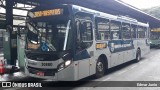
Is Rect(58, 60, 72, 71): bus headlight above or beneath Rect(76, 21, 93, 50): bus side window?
beneath

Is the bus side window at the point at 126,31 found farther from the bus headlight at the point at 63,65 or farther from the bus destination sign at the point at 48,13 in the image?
the bus headlight at the point at 63,65

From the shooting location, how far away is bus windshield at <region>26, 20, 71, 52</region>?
8.49 meters

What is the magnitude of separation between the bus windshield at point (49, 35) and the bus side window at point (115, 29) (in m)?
4.22

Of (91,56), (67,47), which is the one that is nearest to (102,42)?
(91,56)

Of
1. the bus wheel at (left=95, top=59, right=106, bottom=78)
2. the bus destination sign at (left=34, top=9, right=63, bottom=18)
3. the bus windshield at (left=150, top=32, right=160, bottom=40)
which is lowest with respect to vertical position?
the bus wheel at (left=95, top=59, right=106, bottom=78)

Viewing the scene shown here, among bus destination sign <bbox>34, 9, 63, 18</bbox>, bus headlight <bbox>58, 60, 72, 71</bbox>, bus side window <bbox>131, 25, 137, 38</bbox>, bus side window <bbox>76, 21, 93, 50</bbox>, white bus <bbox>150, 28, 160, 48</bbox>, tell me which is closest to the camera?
bus headlight <bbox>58, 60, 72, 71</bbox>

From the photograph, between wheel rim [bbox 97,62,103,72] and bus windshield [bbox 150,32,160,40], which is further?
bus windshield [bbox 150,32,160,40]

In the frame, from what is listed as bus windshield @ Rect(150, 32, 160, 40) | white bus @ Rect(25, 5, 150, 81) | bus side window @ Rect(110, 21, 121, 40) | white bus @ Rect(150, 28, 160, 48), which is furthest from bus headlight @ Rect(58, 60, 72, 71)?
bus windshield @ Rect(150, 32, 160, 40)

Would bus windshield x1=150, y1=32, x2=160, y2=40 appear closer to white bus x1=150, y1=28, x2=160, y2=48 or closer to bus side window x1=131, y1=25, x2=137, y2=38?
white bus x1=150, y1=28, x2=160, y2=48

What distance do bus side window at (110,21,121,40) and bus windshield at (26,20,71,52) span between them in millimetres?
4219

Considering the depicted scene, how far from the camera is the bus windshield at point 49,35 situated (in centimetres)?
849

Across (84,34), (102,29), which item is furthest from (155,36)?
(84,34)

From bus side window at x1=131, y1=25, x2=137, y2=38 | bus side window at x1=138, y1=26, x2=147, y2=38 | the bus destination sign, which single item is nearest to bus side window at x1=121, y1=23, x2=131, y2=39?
→ bus side window at x1=131, y1=25, x2=137, y2=38

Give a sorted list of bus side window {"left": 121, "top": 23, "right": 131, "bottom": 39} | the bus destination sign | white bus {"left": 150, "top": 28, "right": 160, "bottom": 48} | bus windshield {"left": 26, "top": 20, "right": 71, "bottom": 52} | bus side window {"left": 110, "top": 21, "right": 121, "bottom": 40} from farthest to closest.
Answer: white bus {"left": 150, "top": 28, "right": 160, "bottom": 48} < bus side window {"left": 121, "top": 23, "right": 131, "bottom": 39} < bus side window {"left": 110, "top": 21, "right": 121, "bottom": 40} < the bus destination sign < bus windshield {"left": 26, "top": 20, "right": 71, "bottom": 52}
